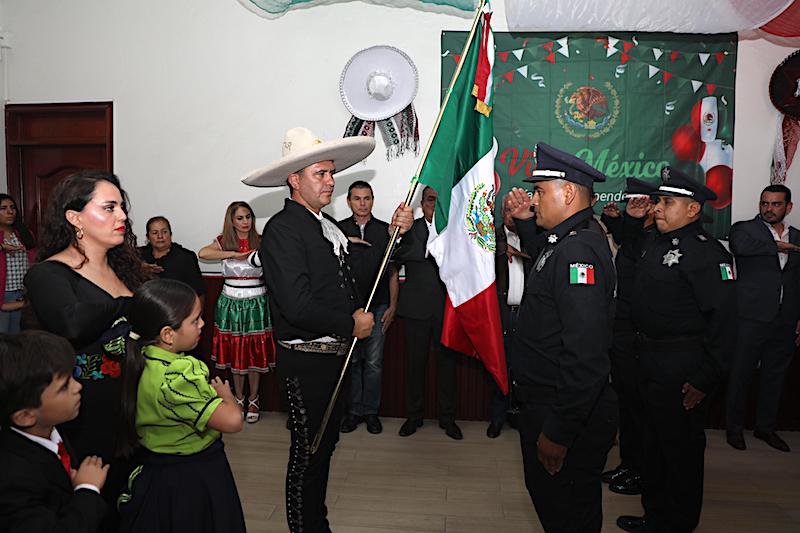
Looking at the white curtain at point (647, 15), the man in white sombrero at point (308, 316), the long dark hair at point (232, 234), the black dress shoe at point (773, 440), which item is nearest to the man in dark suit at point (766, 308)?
the black dress shoe at point (773, 440)

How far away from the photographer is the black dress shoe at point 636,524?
263 centimetres

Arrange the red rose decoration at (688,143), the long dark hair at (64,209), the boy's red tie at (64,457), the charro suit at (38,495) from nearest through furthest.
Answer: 1. the charro suit at (38,495)
2. the boy's red tie at (64,457)
3. the long dark hair at (64,209)
4. the red rose decoration at (688,143)

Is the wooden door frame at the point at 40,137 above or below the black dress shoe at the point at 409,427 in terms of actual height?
above

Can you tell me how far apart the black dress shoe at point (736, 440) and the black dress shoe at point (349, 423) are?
2439 millimetres

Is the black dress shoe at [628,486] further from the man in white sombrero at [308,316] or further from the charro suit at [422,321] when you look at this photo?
the man in white sombrero at [308,316]

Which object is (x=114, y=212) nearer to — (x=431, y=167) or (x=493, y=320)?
(x=431, y=167)

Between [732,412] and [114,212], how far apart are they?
12.6 ft

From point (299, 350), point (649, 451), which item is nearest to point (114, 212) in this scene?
point (299, 350)

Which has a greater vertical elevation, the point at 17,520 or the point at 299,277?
the point at 299,277

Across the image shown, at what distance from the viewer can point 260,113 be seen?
4605 millimetres

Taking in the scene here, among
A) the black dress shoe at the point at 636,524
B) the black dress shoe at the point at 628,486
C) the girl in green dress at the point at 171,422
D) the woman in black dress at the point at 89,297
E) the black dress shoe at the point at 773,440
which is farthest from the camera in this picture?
the black dress shoe at the point at 773,440

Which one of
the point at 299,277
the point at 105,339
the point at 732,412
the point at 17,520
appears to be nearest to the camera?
the point at 17,520

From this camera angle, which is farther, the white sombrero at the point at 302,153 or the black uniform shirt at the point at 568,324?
the white sombrero at the point at 302,153

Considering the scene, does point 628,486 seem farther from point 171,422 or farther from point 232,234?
point 232,234
